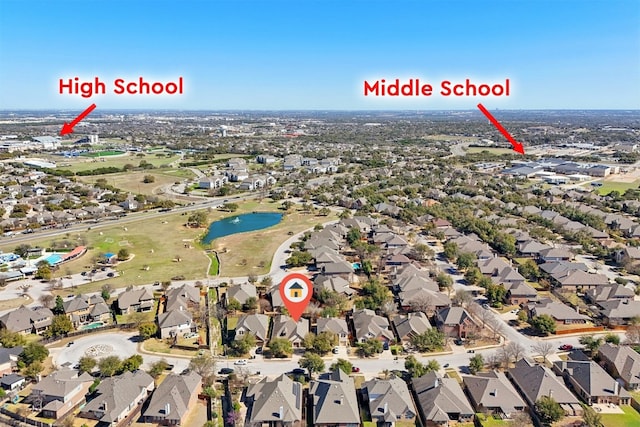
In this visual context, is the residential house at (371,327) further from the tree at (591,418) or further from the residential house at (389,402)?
the tree at (591,418)

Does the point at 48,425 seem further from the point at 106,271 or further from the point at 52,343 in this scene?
the point at 106,271

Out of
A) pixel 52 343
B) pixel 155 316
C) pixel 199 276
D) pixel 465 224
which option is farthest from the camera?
pixel 465 224

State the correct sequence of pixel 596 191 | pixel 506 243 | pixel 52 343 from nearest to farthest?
pixel 52 343, pixel 506 243, pixel 596 191

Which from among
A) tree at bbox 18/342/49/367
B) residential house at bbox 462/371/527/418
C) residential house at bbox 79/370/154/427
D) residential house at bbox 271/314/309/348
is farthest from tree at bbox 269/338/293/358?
tree at bbox 18/342/49/367

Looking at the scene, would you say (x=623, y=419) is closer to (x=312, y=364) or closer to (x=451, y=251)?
(x=312, y=364)

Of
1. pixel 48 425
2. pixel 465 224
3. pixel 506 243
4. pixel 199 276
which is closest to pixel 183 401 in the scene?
pixel 48 425

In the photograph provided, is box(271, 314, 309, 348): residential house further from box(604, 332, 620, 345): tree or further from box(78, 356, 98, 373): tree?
box(604, 332, 620, 345): tree
